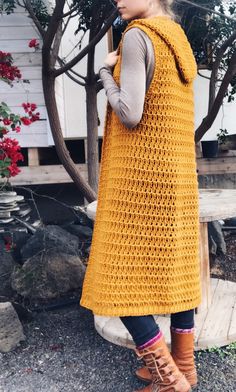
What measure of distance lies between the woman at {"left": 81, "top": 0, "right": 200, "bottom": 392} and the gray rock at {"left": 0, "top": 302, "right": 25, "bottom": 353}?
986 mm

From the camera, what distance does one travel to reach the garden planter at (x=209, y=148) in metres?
5.80

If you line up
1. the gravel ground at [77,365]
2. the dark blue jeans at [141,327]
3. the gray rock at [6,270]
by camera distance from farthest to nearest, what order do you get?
the gray rock at [6,270]
the gravel ground at [77,365]
the dark blue jeans at [141,327]

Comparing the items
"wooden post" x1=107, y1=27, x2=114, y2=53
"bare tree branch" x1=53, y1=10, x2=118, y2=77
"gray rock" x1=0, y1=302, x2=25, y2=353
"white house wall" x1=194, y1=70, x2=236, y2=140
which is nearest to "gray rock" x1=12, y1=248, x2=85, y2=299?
→ "gray rock" x1=0, y1=302, x2=25, y2=353

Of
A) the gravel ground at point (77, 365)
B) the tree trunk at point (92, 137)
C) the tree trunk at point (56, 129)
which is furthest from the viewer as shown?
the tree trunk at point (92, 137)

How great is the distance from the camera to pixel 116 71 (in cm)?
186

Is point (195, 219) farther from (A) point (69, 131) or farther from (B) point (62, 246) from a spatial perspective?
(A) point (69, 131)

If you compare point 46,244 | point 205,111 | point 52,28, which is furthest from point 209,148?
point 52,28

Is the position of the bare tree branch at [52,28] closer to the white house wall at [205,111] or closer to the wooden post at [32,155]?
the wooden post at [32,155]

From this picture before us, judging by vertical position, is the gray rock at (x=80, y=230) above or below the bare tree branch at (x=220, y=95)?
below

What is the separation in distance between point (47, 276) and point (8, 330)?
27.2 inches

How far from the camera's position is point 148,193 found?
180cm

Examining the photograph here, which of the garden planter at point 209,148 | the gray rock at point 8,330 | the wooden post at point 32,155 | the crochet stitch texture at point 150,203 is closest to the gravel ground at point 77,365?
the gray rock at point 8,330

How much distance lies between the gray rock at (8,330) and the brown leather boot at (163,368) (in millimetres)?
1067

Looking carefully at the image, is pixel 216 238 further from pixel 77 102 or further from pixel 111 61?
pixel 111 61
